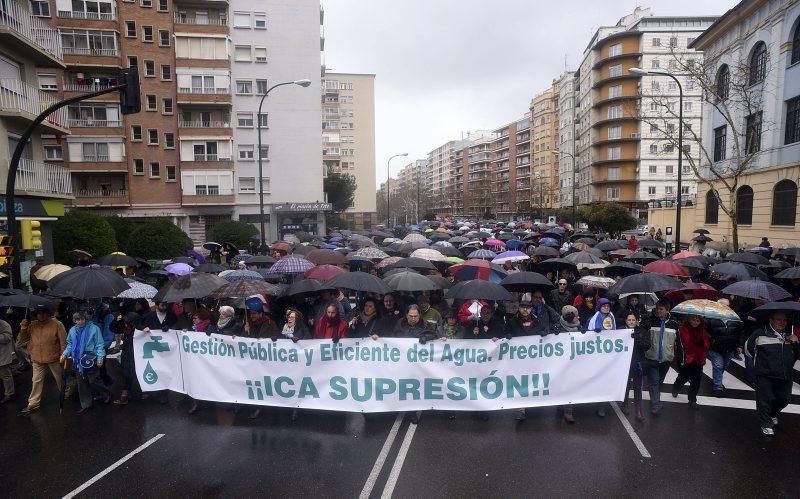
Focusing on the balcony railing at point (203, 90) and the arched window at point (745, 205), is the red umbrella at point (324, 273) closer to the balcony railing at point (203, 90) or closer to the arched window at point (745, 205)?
the arched window at point (745, 205)

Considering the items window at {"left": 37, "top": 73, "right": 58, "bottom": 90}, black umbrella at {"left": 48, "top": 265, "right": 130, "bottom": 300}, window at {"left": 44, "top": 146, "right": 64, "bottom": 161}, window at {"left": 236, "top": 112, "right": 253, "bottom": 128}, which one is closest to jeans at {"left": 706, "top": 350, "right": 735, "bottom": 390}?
black umbrella at {"left": 48, "top": 265, "right": 130, "bottom": 300}

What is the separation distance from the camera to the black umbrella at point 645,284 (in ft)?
25.0

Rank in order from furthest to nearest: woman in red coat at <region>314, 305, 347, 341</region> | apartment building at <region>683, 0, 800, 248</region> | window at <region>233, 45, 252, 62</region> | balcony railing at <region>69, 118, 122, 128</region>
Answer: window at <region>233, 45, 252, 62</region> → balcony railing at <region>69, 118, 122, 128</region> → apartment building at <region>683, 0, 800, 248</region> → woman in red coat at <region>314, 305, 347, 341</region>

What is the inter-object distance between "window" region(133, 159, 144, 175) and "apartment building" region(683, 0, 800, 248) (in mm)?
41267

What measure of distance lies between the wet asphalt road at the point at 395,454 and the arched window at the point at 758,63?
25.0m

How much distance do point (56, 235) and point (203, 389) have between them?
1798cm

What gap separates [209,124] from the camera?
42375 mm

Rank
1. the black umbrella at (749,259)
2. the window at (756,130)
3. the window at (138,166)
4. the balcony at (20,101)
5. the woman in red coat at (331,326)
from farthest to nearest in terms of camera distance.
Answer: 1. the window at (138,166)
2. the window at (756,130)
3. the balcony at (20,101)
4. the black umbrella at (749,259)
5. the woman in red coat at (331,326)

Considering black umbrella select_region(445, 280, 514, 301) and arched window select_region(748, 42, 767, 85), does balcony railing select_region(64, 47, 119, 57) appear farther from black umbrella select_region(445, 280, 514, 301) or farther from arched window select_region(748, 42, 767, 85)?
arched window select_region(748, 42, 767, 85)

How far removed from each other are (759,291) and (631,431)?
360 centimetres

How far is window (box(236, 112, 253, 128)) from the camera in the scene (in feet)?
145

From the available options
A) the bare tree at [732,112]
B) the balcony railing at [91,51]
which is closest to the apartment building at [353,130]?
the balcony railing at [91,51]

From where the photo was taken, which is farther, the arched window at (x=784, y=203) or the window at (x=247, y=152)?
the window at (x=247, y=152)

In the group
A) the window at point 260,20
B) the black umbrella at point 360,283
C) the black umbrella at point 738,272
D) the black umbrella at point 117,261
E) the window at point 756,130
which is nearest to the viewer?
the black umbrella at point 360,283
